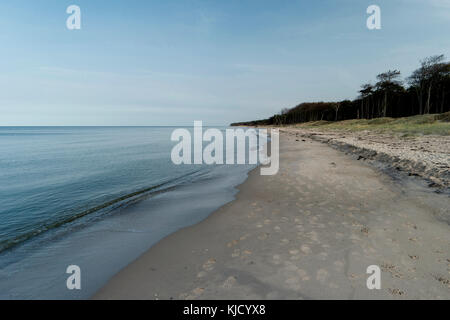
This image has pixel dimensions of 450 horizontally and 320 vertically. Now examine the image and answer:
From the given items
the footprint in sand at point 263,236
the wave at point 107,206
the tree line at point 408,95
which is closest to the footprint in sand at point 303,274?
the footprint in sand at point 263,236

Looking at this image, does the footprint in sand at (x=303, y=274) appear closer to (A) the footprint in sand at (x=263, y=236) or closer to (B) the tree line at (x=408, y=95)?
(A) the footprint in sand at (x=263, y=236)

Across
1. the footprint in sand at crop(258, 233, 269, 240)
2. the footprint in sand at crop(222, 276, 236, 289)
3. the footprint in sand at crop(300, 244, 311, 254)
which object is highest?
the footprint in sand at crop(300, 244, 311, 254)

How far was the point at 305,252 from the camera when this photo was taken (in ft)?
14.0

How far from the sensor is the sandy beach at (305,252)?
324 cm

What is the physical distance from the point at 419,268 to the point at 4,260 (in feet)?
27.8

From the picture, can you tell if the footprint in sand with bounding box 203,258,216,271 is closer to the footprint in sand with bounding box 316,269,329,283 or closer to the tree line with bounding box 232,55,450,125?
the footprint in sand with bounding box 316,269,329,283

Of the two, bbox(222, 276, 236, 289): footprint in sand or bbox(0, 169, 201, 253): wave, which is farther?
bbox(0, 169, 201, 253): wave

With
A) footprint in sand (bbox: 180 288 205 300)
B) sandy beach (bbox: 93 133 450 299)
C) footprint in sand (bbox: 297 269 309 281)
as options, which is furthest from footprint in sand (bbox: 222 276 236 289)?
footprint in sand (bbox: 297 269 309 281)

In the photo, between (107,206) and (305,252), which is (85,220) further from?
(305,252)

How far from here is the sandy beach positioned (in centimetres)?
324
